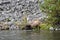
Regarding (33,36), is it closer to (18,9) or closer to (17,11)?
(17,11)

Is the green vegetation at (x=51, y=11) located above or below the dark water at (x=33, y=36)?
above

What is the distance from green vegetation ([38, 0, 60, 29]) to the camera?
3999 centimetres

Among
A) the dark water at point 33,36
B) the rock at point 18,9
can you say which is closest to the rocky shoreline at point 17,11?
the rock at point 18,9

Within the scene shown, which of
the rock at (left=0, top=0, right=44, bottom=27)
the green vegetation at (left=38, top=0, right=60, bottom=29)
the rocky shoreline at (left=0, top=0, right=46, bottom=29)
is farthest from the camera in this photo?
the rock at (left=0, top=0, right=44, bottom=27)

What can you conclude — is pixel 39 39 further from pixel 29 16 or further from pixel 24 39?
pixel 29 16

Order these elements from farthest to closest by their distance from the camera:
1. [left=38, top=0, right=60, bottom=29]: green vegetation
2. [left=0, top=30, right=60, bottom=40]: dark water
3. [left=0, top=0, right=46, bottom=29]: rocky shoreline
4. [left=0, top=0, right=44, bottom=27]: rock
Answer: [left=0, top=0, right=44, bottom=27]: rock
[left=0, top=0, right=46, bottom=29]: rocky shoreline
[left=38, top=0, right=60, bottom=29]: green vegetation
[left=0, top=30, right=60, bottom=40]: dark water

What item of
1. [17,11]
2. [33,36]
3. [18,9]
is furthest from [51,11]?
[18,9]

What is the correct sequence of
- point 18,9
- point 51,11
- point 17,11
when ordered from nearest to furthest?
point 51,11 → point 17,11 → point 18,9

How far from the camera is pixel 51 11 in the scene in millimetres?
40594

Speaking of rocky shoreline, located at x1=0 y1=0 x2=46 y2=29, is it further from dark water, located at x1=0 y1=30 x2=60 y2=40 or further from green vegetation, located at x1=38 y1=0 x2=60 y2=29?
dark water, located at x1=0 y1=30 x2=60 y2=40

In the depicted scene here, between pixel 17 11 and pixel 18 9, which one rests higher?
pixel 18 9

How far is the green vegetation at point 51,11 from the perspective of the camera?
40.0 meters

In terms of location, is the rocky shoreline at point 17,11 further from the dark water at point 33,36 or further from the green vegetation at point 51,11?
the dark water at point 33,36

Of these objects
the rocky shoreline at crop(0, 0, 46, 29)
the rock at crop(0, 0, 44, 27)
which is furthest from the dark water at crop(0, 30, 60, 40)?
the rock at crop(0, 0, 44, 27)
